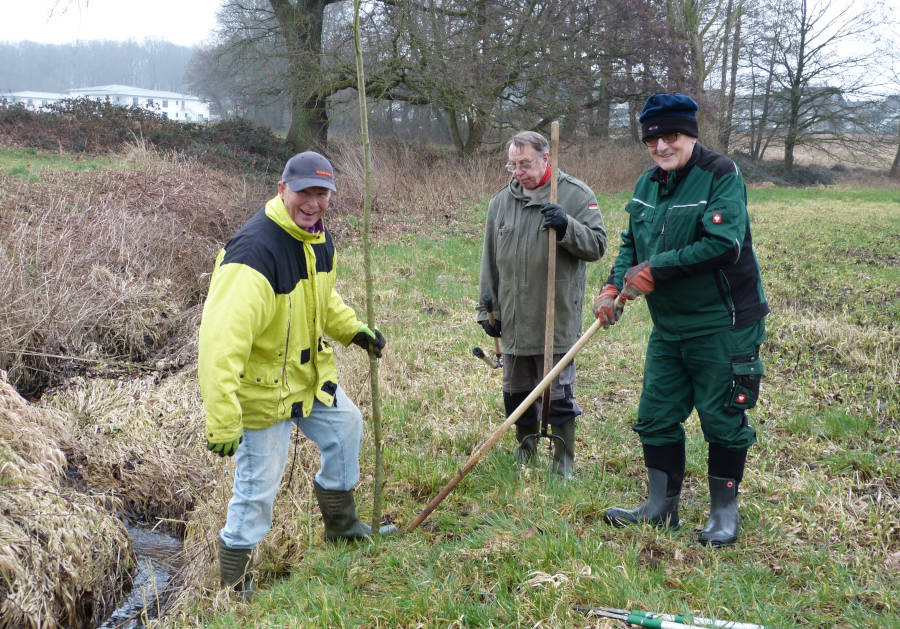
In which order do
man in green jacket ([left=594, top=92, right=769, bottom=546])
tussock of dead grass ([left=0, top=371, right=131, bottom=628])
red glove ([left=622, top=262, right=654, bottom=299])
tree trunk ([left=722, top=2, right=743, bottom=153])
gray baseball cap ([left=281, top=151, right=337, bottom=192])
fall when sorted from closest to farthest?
1. gray baseball cap ([left=281, top=151, right=337, bottom=192])
2. man in green jacket ([left=594, top=92, right=769, bottom=546])
3. red glove ([left=622, top=262, right=654, bottom=299])
4. tussock of dead grass ([left=0, top=371, right=131, bottom=628])
5. tree trunk ([left=722, top=2, right=743, bottom=153])

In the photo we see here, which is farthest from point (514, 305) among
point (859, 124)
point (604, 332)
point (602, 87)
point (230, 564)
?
point (859, 124)

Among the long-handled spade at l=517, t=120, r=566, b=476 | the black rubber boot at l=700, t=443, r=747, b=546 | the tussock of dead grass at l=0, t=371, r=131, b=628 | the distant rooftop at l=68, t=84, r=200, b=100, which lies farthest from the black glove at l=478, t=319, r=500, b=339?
the distant rooftop at l=68, t=84, r=200, b=100

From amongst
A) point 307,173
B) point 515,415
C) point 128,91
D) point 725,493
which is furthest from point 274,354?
point 128,91

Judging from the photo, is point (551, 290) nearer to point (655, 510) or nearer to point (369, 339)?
point (369, 339)

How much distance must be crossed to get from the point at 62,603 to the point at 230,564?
4.17 ft

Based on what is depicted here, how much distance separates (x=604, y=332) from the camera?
311 inches

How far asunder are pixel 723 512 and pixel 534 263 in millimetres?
1664

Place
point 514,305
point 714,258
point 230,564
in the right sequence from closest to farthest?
point 714,258 < point 230,564 < point 514,305

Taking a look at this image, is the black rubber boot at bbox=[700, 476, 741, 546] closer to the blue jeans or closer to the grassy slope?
the grassy slope

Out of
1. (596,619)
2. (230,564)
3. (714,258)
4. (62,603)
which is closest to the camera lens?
(596,619)

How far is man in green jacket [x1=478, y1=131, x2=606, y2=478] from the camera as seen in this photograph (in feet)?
13.0

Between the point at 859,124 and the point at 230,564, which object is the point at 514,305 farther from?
the point at 859,124

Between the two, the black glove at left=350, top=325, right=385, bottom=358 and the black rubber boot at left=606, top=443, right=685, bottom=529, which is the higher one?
the black glove at left=350, top=325, right=385, bottom=358

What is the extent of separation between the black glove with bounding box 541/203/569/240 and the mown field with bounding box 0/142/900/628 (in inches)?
56.5
